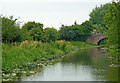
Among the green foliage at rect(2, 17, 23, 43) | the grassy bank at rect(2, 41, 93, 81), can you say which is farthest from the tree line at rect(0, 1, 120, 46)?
the grassy bank at rect(2, 41, 93, 81)

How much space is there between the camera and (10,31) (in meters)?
30.2

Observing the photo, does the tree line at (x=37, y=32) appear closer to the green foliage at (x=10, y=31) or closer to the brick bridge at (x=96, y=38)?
the green foliage at (x=10, y=31)

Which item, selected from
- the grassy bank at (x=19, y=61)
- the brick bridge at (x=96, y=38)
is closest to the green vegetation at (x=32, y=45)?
the grassy bank at (x=19, y=61)

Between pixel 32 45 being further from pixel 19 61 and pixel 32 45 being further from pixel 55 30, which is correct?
pixel 55 30

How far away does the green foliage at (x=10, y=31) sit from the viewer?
96.3ft

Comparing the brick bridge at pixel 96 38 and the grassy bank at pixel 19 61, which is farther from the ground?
the brick bridge at pixel 96 38

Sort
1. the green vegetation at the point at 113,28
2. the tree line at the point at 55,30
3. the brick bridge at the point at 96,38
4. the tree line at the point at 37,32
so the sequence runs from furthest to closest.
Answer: the brick bridge at the point at 96,38 < the tree line at the point at 37,32 < the tree line at the point at 55,30 < the green vegetation at the point at 113,28

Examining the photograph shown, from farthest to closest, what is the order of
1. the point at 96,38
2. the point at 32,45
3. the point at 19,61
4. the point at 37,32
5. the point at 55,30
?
1. the point at 96,38
2. the point at 55,30
3. the point at 37,32
4. the point at 32,45
5. the point at 19,61

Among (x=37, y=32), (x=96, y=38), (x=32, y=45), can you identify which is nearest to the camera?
(x=32, y=45)

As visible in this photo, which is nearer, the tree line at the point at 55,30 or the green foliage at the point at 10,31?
the tree line at the point at 55,30

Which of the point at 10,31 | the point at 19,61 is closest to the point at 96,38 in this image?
the point at 10,31

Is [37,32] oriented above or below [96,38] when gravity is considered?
above

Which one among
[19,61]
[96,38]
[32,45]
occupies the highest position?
[96,38]

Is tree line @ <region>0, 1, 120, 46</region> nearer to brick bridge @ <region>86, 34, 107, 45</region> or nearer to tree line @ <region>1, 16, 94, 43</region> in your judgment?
tree line @ <region>1, 16, 94, 43</region>
